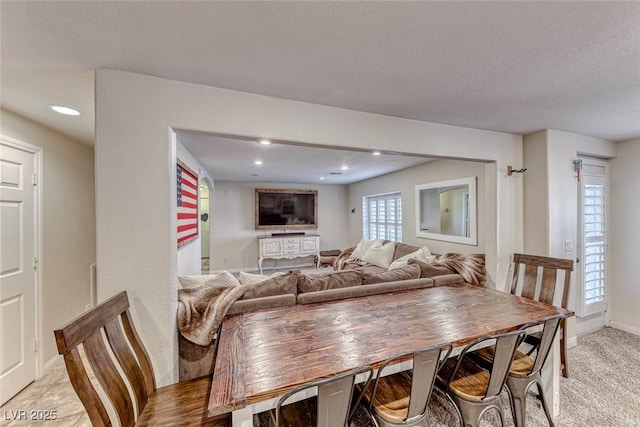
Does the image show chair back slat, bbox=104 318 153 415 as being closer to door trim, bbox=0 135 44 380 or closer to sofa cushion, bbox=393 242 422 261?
door trim, bbox=0 135 44 380

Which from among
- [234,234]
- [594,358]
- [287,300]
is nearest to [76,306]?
[287,300]

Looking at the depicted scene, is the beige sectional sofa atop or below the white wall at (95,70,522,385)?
below

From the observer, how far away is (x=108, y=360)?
3.92 feet

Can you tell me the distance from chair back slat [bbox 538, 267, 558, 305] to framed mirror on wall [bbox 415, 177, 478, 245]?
1.23m

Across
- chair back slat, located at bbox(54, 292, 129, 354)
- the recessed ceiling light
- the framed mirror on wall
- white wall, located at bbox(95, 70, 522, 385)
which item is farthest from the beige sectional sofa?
the recessed ceiling light

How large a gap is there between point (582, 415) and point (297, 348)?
85.6 inches

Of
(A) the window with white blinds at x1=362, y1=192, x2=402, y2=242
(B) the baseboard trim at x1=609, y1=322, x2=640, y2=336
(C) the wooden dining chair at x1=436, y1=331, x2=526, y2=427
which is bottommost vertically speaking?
(B) the baseboard trim at x1=609, y1=322, x2=640, y2=336

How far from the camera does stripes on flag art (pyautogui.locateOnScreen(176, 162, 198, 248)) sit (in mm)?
2746

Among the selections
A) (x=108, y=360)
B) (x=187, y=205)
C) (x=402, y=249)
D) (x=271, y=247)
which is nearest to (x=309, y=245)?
(x=271, y=247)

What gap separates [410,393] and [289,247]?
531 centimetres

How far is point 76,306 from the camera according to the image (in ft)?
9.09

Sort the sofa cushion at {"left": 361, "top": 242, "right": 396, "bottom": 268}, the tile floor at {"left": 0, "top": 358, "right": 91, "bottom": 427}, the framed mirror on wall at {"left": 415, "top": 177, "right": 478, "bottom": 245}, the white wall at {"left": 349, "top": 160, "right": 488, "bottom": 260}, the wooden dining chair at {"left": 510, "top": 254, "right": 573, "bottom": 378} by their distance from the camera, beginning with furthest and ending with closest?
the sofa cushion at {"left": 361, "top": 242, "right": 396, "bottom": 268}
the framed mirror on wall at {"left": 415, "top": 177, "right": 478, "bottom": 245}
the white wall at {"left": 349, "top": 160, "right": 488, "bottom": 260}
the wooden dining chair at {"left": 510, "top": 254, "right": 573, "bottom": 378}
the tile floor at {"left": 0, "top": 358, "right": 91, "bottom": 427}

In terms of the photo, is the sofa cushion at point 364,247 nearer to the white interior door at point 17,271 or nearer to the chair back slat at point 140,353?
the chair back slat at point 140,353

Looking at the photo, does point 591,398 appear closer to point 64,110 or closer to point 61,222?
point 64,110
